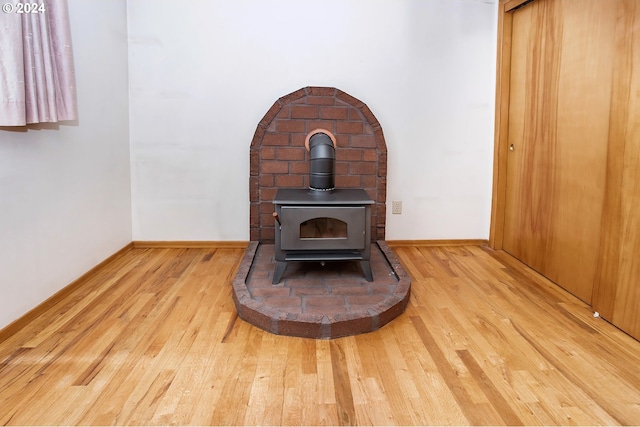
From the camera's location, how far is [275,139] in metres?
3.57

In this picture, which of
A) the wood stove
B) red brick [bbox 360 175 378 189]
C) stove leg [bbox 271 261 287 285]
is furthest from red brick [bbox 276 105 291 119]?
stove leg [bbox 271 261 287 285]

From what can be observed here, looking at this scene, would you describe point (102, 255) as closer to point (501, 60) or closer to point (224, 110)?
point (224, 110)

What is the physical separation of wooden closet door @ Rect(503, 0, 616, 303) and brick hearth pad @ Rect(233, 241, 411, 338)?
974mm

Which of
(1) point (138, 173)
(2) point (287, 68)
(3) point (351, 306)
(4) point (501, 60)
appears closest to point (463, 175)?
(4) point (501, 60)

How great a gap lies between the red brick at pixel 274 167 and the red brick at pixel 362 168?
484 mm

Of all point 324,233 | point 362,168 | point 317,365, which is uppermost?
point 362,168

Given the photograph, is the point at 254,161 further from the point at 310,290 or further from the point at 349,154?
the point at 310,290

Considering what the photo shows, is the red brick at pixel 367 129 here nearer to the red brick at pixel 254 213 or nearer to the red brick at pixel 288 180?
the red brick at pixel 288 180

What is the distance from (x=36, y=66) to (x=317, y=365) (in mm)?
1830

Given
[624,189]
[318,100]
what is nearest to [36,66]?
[318,100]

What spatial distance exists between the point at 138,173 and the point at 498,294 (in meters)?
2.68

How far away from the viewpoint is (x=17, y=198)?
7.55 feet

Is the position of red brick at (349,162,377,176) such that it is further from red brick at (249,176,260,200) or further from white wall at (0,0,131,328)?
white wall at (0,0,131,328)

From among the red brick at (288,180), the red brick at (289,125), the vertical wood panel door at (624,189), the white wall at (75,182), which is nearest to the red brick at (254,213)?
the red brick at (288,180)
